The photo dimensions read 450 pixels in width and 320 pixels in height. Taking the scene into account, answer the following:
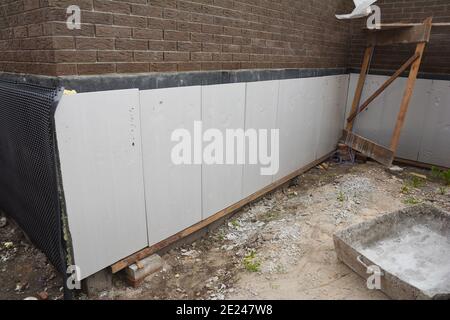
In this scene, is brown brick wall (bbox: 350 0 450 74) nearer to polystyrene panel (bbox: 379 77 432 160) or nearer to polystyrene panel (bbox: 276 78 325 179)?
polystyrene panel (bbox: 379 77 432 160)

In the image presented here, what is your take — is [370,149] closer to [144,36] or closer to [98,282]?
[144,36]

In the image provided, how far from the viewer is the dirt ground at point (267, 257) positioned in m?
3.18

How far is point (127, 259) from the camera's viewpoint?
3.26 metres

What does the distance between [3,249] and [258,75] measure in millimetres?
3780

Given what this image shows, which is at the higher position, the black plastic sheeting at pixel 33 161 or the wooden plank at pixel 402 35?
the wooden plank at pixel 402 35

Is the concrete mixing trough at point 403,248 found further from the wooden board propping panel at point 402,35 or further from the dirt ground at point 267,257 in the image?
the wooden board propping panel at point 402,35

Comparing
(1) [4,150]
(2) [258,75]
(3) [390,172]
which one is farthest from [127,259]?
(3) [390,172]

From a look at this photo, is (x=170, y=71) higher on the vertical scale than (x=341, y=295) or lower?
higher

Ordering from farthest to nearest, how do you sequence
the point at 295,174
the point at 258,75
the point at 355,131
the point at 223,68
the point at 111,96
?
the point at 355,131, the point at 295,174, the point at 258,75, the point at 223,68, the point at 111,96

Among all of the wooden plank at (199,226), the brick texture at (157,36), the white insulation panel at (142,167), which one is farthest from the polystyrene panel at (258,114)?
the brick texture at (157,36)

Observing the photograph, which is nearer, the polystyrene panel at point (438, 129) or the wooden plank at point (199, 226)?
the wooden plank at point (199, 226)

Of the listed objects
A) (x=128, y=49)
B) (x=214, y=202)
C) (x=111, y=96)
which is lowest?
(x=214, y=202)

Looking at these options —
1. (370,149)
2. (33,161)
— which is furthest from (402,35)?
(33,161)

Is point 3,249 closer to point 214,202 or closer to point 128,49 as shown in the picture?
point 214,202
